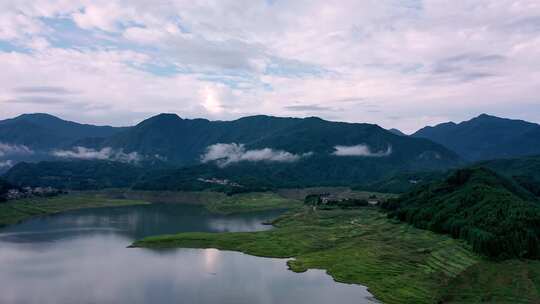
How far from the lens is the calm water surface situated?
65875 mm

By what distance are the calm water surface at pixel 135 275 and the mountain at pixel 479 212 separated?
1233 inches

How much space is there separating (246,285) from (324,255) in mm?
24582

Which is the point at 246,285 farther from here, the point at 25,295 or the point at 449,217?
the point at 449,217

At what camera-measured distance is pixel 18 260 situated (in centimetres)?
8944

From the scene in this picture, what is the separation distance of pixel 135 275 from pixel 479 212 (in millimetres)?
69048

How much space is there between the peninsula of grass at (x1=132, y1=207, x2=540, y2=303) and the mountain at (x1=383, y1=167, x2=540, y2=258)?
3.40 meters

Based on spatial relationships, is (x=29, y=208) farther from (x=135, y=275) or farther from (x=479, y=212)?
(x=479, y=212)

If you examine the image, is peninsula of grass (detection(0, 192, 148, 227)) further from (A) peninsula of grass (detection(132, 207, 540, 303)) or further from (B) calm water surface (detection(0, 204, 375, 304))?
(A) peninsula of grass (detection(132, 207, 540, 303))

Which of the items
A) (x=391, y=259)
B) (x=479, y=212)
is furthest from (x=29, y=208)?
(x=479, y=212)

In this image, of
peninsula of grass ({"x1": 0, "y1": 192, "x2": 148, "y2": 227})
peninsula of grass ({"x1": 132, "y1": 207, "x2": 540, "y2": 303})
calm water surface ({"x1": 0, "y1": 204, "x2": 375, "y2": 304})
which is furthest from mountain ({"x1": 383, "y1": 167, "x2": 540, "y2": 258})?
peninsula of grass ({"x1": 0, "y1": 192, "x2": 148, "y2": 227})

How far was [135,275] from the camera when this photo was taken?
78.2 metres

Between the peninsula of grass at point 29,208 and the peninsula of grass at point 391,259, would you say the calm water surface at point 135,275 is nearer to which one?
the peninsula of grass at point 391,259

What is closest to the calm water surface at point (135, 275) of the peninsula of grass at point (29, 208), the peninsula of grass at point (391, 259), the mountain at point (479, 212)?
the peninsula of grass at point (391, 259)

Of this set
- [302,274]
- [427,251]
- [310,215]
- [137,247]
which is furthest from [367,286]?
[310,215]
